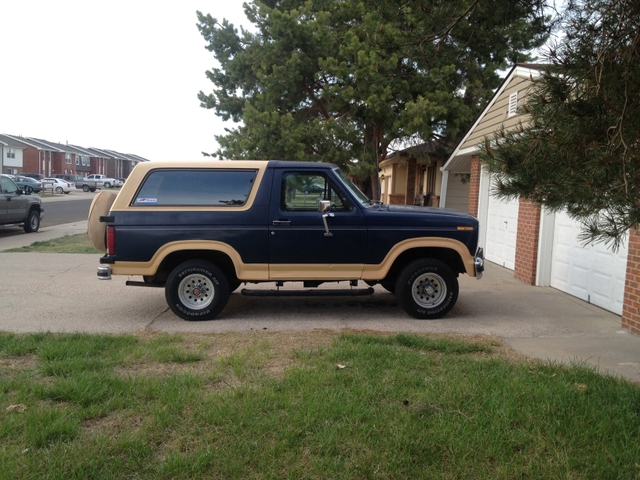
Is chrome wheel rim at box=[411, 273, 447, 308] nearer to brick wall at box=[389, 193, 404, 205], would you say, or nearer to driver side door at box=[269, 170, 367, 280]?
driver side door at box=[269, 170, 367, 280]

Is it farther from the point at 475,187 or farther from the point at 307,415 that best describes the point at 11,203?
the point at 307,415

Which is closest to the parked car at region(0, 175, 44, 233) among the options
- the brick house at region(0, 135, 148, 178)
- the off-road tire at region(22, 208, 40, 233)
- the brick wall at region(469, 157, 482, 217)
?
the off-road tire at region(22, 208, 40, 233)

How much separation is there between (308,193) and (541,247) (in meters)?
4.91

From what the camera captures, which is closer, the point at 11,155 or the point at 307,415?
the point at 307,415

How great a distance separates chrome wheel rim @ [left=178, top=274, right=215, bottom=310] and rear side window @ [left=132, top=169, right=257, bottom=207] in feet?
3.18

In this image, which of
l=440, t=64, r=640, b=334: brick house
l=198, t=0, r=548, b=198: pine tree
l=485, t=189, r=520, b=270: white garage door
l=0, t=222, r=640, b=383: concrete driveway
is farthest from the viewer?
l=198, t=0, r=548, b=198: pine tree

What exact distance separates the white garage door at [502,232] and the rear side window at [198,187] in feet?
20.2

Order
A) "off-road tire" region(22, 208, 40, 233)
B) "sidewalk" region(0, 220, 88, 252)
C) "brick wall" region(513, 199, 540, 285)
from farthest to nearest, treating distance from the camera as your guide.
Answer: "off-road tire" region(22, 208, 40, 233) → "sidewalk" region(0, 220, 88, 252) → "brick wall" region(513, 199, 540, 285)

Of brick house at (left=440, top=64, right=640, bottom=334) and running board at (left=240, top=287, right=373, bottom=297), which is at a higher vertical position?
brick house at (left=440, top=64, right=640, bottom=334)

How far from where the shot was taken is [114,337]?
6.48 m

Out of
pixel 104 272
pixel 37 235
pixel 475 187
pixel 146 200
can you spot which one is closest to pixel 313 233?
pixel 146 200

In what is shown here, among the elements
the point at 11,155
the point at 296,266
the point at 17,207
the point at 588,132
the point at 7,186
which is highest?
the point at 11,155

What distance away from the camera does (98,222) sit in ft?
25.0

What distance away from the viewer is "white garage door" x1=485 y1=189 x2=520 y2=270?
12352mm
